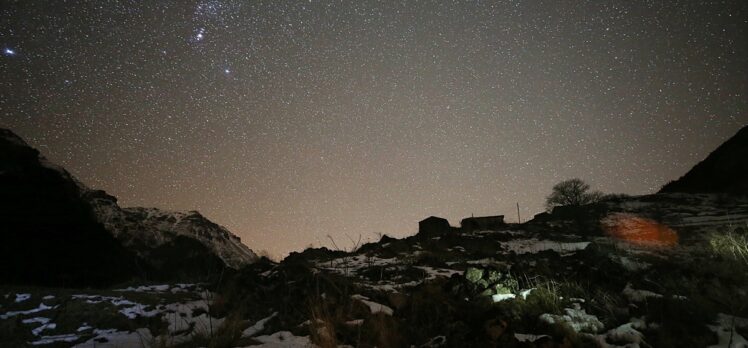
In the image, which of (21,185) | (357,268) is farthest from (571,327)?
(21,185)

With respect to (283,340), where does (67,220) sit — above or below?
above

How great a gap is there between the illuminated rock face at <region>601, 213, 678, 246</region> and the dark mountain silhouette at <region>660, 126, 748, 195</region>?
10.1 meters

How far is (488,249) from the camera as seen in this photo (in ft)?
52.9

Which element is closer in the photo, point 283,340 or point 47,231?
point 283,340

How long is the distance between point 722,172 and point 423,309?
3730 cm

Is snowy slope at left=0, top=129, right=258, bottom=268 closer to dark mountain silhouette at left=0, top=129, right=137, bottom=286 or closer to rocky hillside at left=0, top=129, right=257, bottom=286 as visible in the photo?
rocky hillside at left=0, top=129, right=257, bottom=286

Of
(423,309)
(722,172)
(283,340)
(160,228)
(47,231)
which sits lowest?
(283,340)

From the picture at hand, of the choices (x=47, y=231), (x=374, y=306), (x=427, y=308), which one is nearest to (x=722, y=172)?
(x=427, y=308)

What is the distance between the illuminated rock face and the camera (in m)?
16.7

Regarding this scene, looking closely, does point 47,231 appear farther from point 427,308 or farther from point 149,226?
→ point 427,308

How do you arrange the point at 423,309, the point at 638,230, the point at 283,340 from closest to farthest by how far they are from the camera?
the point at 283,340, the point at 423,309, the point at 638,230

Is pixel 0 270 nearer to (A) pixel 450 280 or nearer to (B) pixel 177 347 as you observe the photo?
(B) pixel 177 347

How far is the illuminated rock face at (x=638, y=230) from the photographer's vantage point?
54.8 feet

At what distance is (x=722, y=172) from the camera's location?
3228 cm
